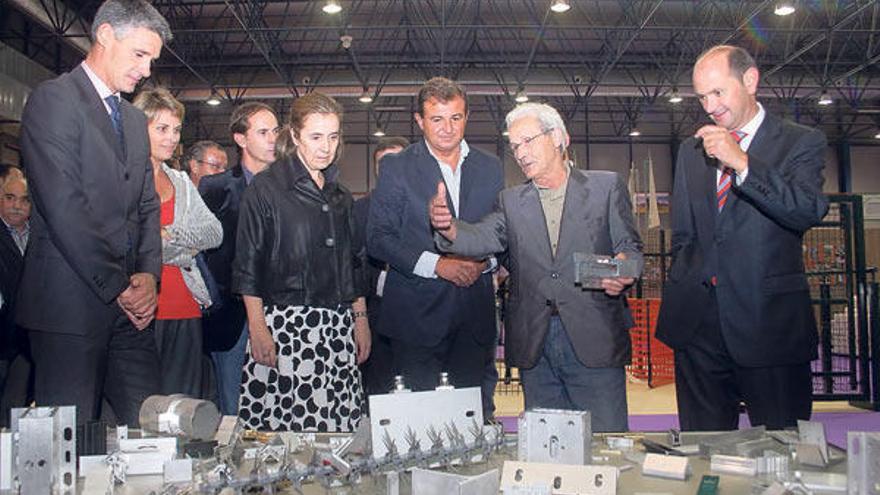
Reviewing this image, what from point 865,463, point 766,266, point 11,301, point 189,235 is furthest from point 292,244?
point 865,463

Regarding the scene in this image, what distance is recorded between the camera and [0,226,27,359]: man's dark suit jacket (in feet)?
9.80

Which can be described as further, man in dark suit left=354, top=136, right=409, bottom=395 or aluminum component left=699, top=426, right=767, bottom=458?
man in dark suit left=354, top=136, right=409, bottom=395

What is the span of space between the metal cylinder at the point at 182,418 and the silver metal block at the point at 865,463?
1049mm

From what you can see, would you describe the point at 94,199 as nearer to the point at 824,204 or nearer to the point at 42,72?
the point at 824,204

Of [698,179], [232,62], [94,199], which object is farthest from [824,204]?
Answer: [232,62]

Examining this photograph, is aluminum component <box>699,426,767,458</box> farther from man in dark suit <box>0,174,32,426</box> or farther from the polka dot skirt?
man in dark suit <box>0,174,32,426</box>

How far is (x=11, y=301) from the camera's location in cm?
301

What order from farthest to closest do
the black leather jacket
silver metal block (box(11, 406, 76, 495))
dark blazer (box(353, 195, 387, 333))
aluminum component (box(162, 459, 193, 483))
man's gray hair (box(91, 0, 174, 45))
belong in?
1. dark blazer (box(353, 195, 387, 333))
2. the black leather jacket
3. man's gray hair (box(91, 0, 174, 45))
4. aluminum component (box(162, 459, 193, 483))
5. silver metal block (box(11, 406, 76, 495))

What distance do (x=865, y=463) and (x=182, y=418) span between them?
1095mm

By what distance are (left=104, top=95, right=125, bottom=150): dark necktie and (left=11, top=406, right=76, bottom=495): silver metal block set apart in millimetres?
975

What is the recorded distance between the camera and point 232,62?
15.0 meters

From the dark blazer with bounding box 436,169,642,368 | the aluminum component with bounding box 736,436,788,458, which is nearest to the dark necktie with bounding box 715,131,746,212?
the dark blazer with bounding box 436,169,642,368

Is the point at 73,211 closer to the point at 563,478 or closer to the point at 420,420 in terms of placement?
the point at 420,420

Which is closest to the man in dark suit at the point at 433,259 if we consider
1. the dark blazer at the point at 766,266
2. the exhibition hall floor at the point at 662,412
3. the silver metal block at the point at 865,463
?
the dark blazer at the point at 766,266
